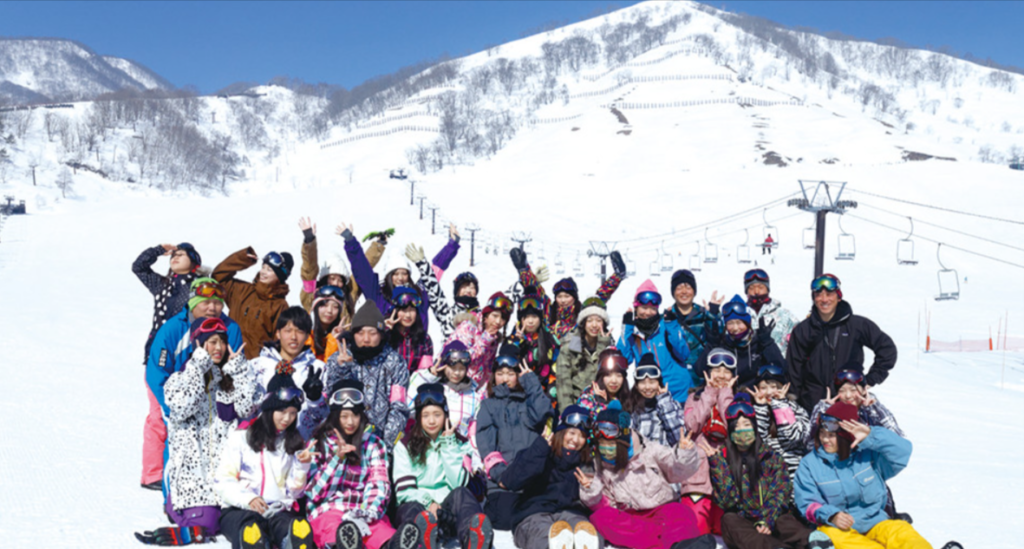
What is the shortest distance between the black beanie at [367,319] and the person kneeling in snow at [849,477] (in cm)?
281

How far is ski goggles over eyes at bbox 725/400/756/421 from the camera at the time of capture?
13.5 feet

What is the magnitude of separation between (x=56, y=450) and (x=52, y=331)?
6.30m

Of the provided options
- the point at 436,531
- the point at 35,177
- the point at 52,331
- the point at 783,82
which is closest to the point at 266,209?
the point at 52,331

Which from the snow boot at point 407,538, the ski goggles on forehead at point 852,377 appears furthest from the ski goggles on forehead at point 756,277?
the snow boot at point 407,538

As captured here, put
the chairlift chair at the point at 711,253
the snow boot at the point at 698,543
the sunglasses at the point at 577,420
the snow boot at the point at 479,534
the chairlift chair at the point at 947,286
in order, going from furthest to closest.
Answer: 1. the chairlift chair at the point at 711,253
2. the chairlift chair at the point at 947,286
3. the sunglasses at the point at 577,420
4. the snow boot at the point at 698,543
5. the snow boot at the point at 479,534

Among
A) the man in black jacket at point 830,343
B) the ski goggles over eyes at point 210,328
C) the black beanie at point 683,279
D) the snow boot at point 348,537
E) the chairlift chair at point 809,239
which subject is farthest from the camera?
the chairlift chair at point 809,239

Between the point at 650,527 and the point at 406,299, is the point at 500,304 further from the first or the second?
the point at 650,527

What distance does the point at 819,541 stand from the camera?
3758 millimetres

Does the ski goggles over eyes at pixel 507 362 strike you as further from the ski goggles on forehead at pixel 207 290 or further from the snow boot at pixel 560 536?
the ski goggles on forehead at pixel 207 290

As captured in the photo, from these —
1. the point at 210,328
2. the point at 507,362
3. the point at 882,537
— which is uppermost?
the point at 210,328

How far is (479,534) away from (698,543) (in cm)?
129

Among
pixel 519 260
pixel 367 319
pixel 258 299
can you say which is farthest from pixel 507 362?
pixel 258 299

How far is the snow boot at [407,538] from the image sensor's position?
3609 mm

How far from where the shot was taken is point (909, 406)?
9781 mm
